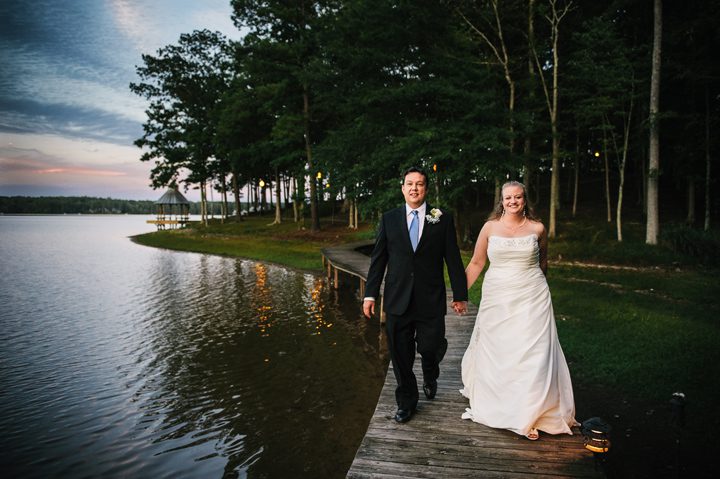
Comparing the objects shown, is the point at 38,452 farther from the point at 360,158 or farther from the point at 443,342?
the point at 360,158

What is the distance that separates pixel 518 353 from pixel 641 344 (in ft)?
18.3

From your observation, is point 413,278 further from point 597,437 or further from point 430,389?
Answer: point 597,437

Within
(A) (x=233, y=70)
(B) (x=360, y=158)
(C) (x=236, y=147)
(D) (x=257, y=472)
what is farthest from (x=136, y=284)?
(A) (x=233, y=70)

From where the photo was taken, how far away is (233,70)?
4325 centimetres

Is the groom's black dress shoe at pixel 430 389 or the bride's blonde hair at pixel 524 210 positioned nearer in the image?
the bride's blonde hair at pixel 524 210

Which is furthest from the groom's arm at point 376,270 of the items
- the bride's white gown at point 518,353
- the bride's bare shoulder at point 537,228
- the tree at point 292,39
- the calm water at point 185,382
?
the tree at point 292,39

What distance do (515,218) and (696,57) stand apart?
959 inches

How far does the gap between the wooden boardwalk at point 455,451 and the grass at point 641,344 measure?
0.92m

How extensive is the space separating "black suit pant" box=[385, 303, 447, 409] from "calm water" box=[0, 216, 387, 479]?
165 centimetres

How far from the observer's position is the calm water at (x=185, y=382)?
5324 mm

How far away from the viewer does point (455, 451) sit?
11.6ft

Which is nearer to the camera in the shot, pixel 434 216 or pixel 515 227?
pixel 434 216

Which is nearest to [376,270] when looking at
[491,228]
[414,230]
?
[414,230]

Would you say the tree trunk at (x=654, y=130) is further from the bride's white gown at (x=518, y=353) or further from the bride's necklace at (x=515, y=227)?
the bride's white gown at (x=518, y=353)
